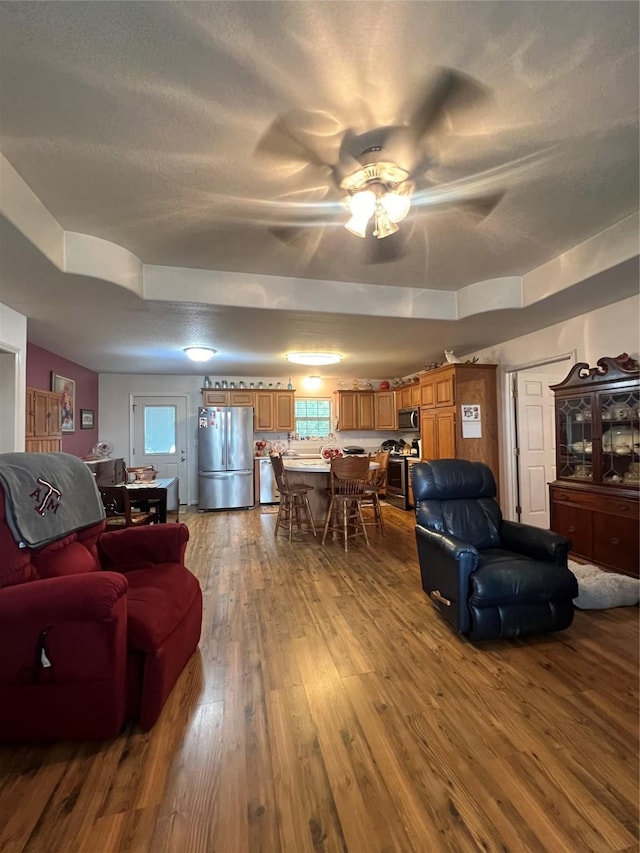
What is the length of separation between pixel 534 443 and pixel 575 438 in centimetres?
115

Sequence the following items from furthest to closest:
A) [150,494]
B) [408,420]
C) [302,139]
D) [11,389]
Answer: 1. [408,420]
2. [150,494]
3. [11,389]
4. [302,139]

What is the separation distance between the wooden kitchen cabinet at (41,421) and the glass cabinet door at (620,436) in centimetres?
497

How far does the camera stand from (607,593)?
9.19ft

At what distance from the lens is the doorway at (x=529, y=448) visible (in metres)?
4.79

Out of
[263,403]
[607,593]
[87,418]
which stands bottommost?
[607,593]

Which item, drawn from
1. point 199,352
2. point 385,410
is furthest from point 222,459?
point 385,410

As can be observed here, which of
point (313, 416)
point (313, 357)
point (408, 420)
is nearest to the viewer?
point (313, 357)

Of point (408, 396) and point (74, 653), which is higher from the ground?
point (408, 396)

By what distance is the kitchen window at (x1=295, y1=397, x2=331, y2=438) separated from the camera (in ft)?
24.9

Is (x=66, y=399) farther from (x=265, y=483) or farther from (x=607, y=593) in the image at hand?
(x=607, y=593)

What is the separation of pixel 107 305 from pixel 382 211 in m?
2.38

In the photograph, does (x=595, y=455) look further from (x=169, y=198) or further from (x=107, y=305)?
(x=107, y=305)

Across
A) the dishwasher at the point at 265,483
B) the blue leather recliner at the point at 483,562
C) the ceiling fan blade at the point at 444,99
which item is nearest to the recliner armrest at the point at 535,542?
the blue leather recliner at the point at 483,562

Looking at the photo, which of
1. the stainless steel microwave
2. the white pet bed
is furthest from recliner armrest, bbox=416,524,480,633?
the stainless steel microwave
